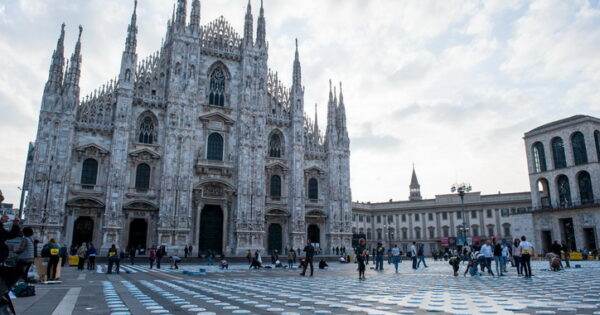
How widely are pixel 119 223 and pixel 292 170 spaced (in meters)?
16.0

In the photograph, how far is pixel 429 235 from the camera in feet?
233

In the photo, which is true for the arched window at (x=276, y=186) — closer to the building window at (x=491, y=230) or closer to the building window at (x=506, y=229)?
the building window at (x=491, y=230)

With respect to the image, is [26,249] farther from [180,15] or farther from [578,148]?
[578,148]

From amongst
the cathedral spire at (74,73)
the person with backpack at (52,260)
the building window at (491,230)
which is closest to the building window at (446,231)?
the building window at (491,230)

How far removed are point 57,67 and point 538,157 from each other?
50884 millimetres

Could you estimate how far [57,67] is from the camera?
3356 centimetres

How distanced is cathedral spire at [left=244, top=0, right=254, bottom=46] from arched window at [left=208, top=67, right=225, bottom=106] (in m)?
4.04

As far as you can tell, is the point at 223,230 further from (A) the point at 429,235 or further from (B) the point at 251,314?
(A) the point at 429,235

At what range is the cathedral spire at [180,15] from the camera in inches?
1511

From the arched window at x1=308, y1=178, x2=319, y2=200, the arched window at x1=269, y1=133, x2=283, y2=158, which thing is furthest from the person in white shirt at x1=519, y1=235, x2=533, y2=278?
the arched window at x1=269, y1=133, x2=283, y2=158

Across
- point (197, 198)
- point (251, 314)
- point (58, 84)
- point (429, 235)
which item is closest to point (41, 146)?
point (58, 84)

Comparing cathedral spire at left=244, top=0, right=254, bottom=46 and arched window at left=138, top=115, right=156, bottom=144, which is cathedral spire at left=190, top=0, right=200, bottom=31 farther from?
arched window at left=138, top=115, right=156, bottom=144

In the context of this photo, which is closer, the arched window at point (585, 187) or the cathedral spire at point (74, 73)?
the cathedral spire at point (74, 73)

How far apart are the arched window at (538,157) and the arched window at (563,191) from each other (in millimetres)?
2045
